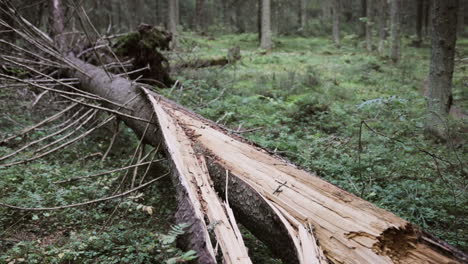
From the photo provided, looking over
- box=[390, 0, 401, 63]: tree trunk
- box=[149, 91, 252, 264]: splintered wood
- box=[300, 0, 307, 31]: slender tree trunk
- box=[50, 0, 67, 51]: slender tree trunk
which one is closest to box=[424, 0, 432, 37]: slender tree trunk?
box=[300, 0, 307, 31]: slender tree trunk

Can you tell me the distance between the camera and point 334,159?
14.8 feet

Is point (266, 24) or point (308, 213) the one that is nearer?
point (308, 213)

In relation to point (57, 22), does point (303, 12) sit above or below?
above

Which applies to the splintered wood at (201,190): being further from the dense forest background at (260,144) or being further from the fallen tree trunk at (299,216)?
the dense forest background at (260,144)

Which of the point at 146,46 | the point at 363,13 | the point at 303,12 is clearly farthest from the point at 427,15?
the point at 146,46

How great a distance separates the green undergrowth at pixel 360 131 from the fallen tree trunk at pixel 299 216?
2.23 ft

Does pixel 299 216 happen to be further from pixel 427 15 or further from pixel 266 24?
pixel 427 15

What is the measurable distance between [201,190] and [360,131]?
150 cm

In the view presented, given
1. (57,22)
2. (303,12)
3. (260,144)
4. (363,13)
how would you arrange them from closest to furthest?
1. (260,144)
2. (57,22)
3. (363,13)
4. (303,12)

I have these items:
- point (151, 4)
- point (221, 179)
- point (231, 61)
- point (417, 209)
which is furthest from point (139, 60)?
point (151, 4)

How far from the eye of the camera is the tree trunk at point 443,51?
589cm

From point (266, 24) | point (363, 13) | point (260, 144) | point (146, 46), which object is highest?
point (363, 13)

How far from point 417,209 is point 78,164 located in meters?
4.13

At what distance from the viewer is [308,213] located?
2.28 meters
